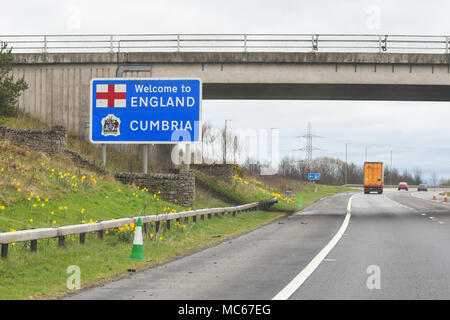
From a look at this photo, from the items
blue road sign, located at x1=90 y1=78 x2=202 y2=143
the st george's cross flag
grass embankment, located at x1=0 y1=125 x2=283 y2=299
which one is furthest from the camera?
the st george's cross flag

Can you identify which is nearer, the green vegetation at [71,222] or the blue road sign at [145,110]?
the green vegetation at [71,222]

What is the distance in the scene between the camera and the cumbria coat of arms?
2567cm

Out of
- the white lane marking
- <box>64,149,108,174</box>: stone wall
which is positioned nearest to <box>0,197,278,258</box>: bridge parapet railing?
the white lane marking

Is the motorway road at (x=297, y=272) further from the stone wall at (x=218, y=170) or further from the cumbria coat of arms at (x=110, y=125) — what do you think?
the stone wall at (x=218, y=170)

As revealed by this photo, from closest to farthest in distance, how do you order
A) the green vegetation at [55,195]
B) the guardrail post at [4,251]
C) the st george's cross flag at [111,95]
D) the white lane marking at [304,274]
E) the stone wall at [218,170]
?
the white lane marking at [304,274] < the guardrail post at [4,251] < the green vegetation at [55,195] < the st george's cross flag at [111,95] < the stone wall at [218,170]

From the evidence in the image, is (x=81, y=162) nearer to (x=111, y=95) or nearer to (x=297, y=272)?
(x=111, y=95)

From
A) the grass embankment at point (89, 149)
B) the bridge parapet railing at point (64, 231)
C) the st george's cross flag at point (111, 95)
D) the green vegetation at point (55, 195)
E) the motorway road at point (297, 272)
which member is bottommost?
the motorway road at point (297, 272)

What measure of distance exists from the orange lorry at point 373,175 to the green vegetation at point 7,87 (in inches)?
2026

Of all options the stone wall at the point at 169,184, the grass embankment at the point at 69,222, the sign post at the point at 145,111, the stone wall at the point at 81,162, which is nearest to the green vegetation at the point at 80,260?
the grass embankment at the point at 69,222

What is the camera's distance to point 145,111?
25.5 meters

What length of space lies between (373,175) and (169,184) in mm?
55306

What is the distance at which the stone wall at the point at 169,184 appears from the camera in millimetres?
25547

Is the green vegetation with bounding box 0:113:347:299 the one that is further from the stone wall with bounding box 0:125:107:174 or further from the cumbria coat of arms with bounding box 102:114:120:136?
the cumbria coat of arms with bounding box 102:114:120:136
